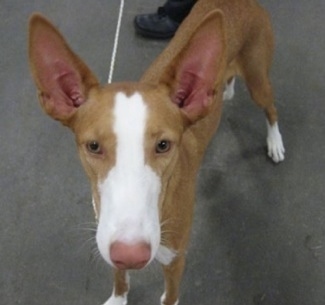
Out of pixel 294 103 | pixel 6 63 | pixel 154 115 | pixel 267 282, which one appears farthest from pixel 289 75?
pixel 154 115

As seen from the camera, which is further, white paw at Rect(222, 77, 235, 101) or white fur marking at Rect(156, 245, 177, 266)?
white paw at Rect(222, 77, 235, 101)

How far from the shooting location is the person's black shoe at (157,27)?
3.11 metres

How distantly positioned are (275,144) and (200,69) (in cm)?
122

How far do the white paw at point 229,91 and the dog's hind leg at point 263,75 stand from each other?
0.26 meters

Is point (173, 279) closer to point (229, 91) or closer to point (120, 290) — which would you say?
point (120, 290)

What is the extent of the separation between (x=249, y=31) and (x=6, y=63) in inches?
56.4

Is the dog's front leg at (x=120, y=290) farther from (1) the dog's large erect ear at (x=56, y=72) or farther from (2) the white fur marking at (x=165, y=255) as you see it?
(1) the dog's large erect ear at (x=56, y=72)

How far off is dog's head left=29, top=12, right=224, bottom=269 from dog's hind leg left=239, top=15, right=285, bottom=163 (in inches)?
30.7

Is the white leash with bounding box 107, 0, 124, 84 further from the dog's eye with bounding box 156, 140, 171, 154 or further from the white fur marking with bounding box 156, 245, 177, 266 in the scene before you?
the dog's eye with bounding box 156, 140, 171, 154

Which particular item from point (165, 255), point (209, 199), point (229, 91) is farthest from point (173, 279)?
point (229, 91)

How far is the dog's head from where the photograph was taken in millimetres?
1295

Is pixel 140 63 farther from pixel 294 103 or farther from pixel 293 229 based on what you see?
pixel 293 229

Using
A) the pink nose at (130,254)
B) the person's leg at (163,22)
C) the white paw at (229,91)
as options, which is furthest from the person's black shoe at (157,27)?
the pink nose at (130,254)

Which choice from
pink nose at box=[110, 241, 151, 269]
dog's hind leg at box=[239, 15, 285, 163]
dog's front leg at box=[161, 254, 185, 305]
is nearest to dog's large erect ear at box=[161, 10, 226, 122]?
pink nose at box=[110, 241, 151, 269]
